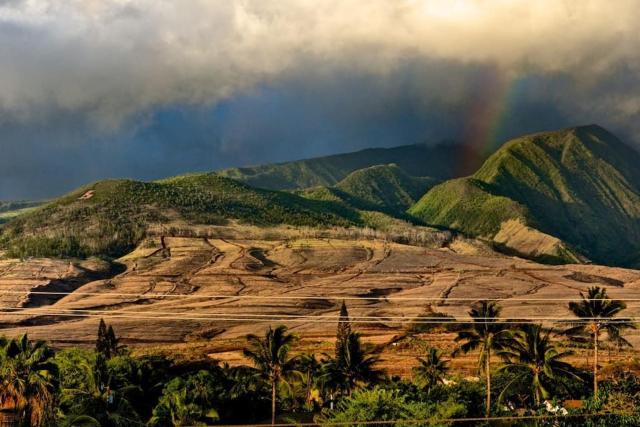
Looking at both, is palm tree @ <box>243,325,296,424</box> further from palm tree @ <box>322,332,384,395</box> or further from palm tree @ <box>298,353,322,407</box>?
palm tree @ <box>298,353,322,407</box>

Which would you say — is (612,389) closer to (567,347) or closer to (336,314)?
(567,347)

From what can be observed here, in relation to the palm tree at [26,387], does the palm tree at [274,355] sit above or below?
below

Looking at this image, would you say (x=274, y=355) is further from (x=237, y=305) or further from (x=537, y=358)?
(x=237, y=305)

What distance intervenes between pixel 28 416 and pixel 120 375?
1383 inches

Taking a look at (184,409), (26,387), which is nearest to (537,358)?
(184,409)

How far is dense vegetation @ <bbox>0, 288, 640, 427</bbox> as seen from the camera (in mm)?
Answer: 55938

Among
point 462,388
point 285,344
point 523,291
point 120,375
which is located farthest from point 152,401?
point 523,291

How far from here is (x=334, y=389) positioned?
242 feet

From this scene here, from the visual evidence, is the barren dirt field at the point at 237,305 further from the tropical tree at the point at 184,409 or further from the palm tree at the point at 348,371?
the tropical tree at the point at 184,409

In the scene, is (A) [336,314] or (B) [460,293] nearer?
(A) [336,314]

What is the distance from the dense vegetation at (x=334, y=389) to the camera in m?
55.9

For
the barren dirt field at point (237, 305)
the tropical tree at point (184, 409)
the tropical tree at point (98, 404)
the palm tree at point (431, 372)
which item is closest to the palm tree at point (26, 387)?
the tropical tree at point (98, 404)

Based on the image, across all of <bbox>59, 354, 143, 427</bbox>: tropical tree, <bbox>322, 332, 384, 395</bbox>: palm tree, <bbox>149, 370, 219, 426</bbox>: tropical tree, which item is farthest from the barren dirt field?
<bbox>59, 354, 143, 427</bbox>: tropical tree

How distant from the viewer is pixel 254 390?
77.2 meters
